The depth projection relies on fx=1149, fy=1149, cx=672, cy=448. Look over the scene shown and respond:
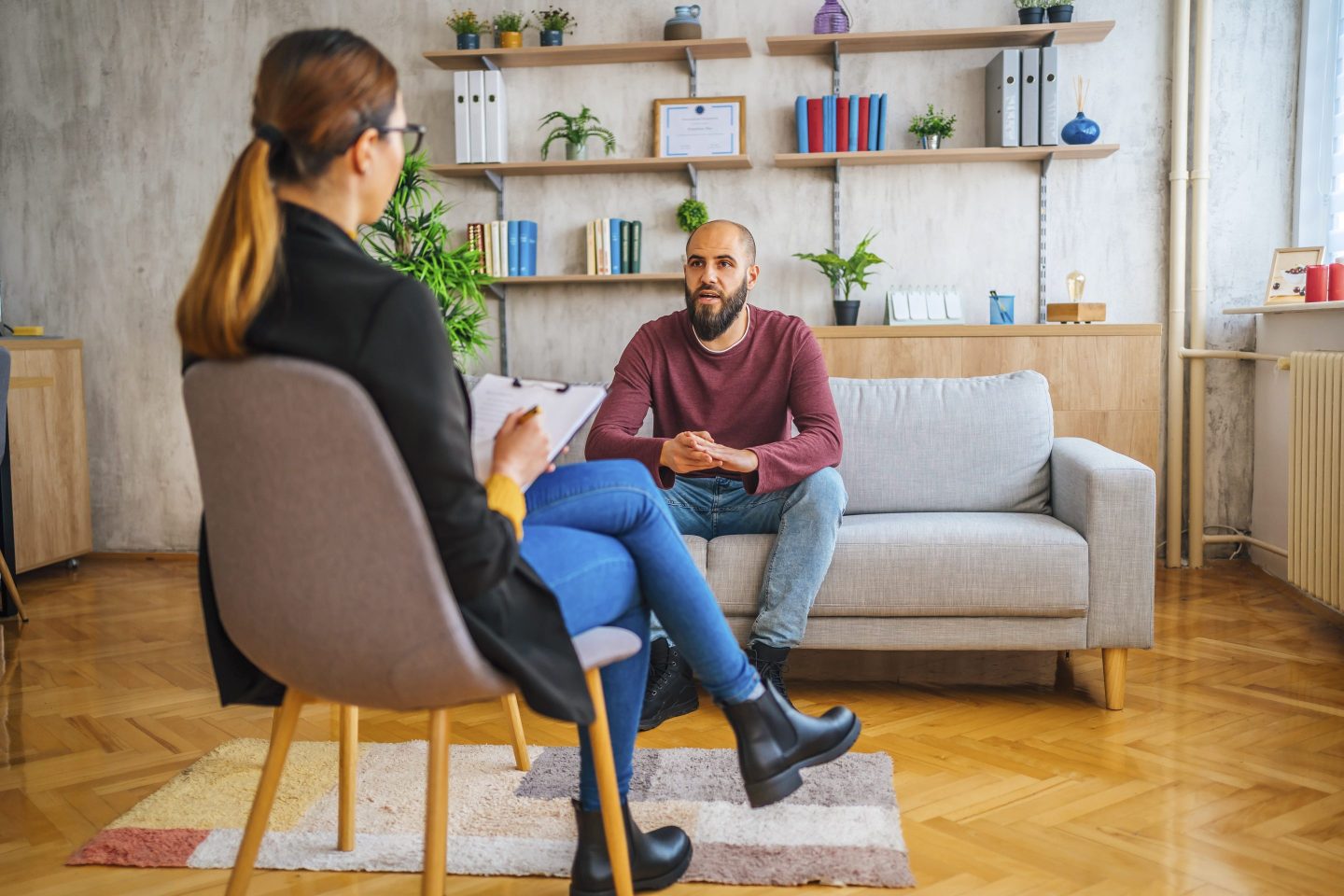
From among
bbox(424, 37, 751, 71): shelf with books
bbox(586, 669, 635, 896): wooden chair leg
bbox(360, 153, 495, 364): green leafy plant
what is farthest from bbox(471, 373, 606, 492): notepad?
bbox(424, 37, 751, 71): shelf with books

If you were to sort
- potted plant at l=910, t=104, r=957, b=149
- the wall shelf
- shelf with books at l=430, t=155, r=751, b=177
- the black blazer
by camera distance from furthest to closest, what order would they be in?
shelf with books at l=430, t=155, r=751, b=177 → potted plant at l=910, t=104, r=957, b=149 → the wall shelf → the black blazer

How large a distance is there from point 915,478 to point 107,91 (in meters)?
3.80

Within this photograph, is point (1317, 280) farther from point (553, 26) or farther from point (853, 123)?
point (553, 26)

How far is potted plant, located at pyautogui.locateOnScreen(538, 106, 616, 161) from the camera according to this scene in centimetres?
445

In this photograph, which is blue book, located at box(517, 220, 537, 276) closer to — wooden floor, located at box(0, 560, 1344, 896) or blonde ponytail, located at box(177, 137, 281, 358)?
wooden floor, located at box(0, 560, 1344, 896)

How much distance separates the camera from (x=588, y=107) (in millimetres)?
4559

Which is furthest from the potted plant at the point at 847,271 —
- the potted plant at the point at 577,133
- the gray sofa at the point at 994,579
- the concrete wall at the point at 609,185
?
the gray sofa at the point at 994,579

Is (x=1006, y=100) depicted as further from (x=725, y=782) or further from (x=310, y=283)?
(x=310, y=283)

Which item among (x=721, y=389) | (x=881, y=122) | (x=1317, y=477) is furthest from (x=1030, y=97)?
(x=721, y=389)

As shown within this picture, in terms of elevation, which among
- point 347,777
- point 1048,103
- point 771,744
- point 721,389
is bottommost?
point 347,777

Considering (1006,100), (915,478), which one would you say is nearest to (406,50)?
(1006,100)

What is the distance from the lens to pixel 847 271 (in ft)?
14.0

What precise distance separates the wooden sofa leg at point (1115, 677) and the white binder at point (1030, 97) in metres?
2.23

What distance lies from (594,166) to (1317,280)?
252cm
